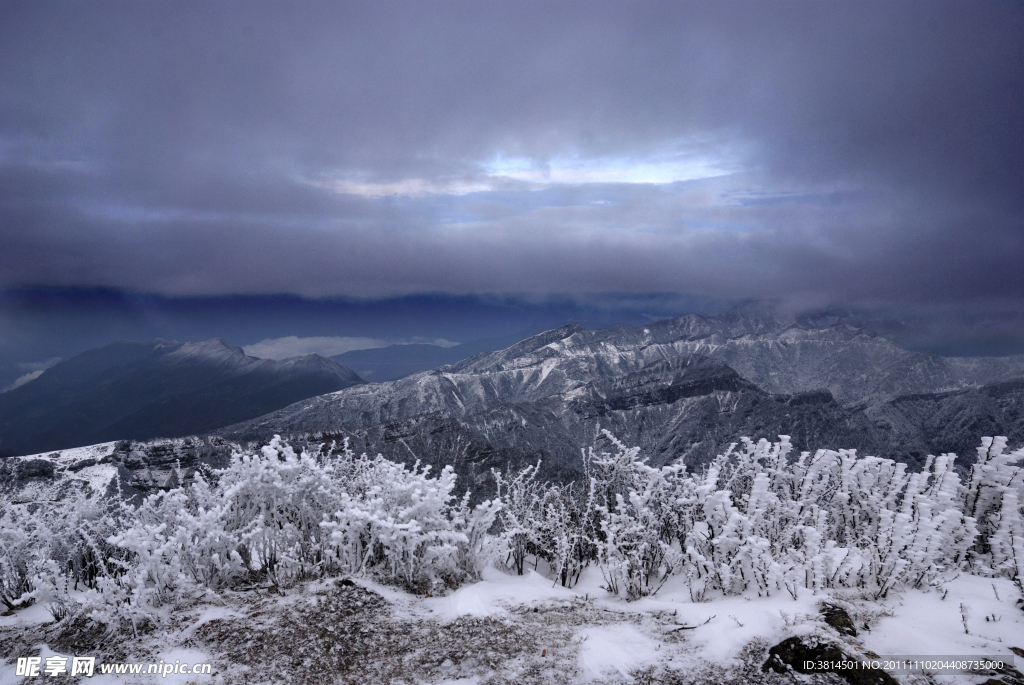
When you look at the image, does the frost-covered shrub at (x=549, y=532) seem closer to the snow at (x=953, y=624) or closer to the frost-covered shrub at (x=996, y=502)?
the snow at (x=953, y=624)

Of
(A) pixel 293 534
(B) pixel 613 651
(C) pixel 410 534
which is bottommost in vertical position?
(B) pixel 613 651

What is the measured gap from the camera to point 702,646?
215 inches

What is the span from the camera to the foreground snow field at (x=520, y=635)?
513 centimetres

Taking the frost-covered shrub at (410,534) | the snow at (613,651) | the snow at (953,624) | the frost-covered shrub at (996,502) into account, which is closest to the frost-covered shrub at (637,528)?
the snow at (613,651)

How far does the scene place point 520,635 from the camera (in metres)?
6.12

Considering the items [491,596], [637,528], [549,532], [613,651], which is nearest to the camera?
[613,651]

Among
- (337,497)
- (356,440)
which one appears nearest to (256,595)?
(337,497)

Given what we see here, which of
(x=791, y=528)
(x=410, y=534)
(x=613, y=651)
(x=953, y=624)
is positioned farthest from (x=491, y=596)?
(x=953, y=624)

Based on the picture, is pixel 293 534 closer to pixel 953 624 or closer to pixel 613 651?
pixel 613 651

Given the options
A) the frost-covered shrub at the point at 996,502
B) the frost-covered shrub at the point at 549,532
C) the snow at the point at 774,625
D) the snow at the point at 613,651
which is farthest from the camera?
the frost-covered shrub at the point at 549,532

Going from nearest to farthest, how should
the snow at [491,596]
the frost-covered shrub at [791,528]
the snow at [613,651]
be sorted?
the snow at [613,651]
the frost-covered shrub at [791,528]
the snow at [491,596]

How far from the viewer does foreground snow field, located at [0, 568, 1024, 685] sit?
5129mm

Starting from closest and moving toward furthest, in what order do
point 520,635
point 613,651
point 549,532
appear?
1. point 613,651
2. point 520,635
3. point 549,532

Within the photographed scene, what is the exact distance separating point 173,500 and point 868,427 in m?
222
